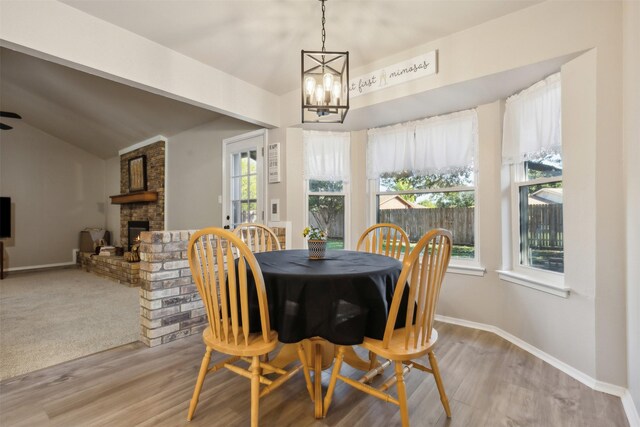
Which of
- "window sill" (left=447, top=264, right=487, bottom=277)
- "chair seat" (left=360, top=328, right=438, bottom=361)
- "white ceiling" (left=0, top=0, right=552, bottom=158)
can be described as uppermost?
"white ceiling" (left=0, top=0, right=552, bottom=158)

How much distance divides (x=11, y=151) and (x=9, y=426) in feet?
22.3

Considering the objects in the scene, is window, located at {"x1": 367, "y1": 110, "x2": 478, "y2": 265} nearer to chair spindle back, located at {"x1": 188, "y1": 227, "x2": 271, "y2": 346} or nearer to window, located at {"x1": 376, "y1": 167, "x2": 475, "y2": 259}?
window, located at {"x1": 376, "y1": 167, "x2": 475, "y2": 259}

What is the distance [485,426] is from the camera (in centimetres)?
154

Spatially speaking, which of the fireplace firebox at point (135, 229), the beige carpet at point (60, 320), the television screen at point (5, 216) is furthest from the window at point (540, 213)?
the television screen at point (5, 216)

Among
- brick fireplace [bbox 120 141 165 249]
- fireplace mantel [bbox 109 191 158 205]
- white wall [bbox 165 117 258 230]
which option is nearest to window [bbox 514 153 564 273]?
white wall [bbox 165 117 258 230]

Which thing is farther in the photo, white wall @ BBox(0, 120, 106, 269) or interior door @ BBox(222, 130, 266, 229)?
white wall @ BBox(0, 120, 106, 269)

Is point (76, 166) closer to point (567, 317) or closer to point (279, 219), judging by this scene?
point (279, 219)

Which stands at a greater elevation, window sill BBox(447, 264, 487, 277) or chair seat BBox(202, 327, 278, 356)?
window sill BBox(447, 264, 487, 277)

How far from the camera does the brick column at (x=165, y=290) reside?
251cm

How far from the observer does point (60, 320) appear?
318 centimetres

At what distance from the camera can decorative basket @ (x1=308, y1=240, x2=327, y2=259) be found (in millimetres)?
1977

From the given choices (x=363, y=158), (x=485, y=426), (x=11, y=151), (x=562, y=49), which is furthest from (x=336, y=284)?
(x=11, y=151)

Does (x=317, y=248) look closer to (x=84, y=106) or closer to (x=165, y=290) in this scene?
(x=165, y=290)

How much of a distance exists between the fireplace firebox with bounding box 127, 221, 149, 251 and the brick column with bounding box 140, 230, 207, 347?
364 cm
